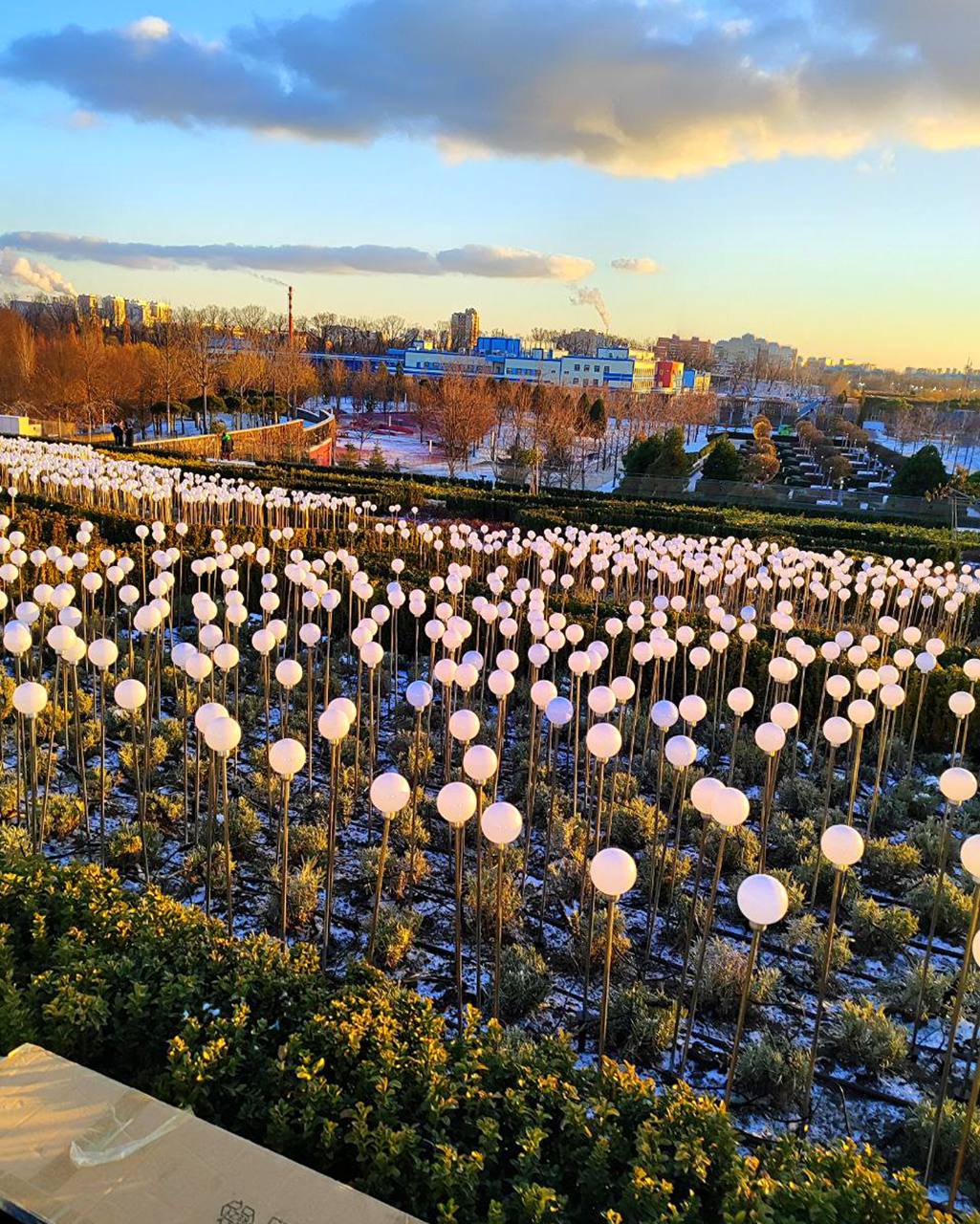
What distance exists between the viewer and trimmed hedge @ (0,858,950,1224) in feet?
8.34

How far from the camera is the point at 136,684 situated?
16.2ft

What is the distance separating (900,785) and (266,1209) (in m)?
6.69

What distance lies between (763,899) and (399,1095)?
1.49m

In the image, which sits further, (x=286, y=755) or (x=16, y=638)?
(x=16, y=638)

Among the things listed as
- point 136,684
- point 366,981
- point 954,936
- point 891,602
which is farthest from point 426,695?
point 891,602

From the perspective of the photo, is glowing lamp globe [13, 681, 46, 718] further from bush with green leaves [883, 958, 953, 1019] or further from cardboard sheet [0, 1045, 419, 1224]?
bush with green leaves [883, 958, 953, 1019]

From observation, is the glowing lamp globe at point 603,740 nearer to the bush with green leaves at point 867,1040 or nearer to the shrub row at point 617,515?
the bush with green leaves at point 867,1040

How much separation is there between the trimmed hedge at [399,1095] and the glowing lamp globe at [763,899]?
670mm

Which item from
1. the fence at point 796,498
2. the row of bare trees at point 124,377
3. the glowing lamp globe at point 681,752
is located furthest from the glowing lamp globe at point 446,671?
the row of bare trees at point 124,377

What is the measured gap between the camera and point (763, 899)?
123 inches

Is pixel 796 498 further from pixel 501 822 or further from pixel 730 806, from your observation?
pixel 501 822

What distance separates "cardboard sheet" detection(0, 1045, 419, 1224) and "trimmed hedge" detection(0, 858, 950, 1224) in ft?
0.99

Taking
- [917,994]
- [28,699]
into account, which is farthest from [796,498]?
[28,699]

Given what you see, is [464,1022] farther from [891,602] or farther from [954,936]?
[891,602]
